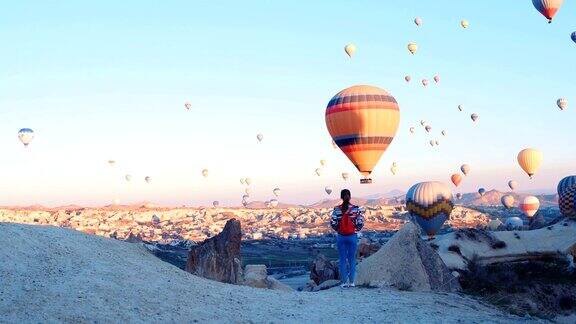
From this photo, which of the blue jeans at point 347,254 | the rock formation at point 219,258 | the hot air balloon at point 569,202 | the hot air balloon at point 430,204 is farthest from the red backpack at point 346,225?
the hot air balloon at point 569,202

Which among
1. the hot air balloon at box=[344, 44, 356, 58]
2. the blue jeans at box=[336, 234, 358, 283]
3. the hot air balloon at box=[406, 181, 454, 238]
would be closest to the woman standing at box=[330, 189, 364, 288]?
the blue jeans at box=[336, 234, 358, 283]

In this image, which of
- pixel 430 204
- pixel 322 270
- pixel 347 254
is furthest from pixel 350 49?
pixel 347 254

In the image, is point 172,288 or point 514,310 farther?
point 514,310

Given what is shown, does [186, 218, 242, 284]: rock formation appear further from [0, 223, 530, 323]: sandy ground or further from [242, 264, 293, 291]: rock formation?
[0, 223, 530, 323]: sandy ground

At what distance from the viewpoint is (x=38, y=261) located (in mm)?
10820

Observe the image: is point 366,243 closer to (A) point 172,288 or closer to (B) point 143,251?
(B) point 143,251

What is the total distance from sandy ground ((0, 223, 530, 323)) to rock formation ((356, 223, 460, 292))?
5.33 ft

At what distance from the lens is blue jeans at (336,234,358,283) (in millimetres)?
13680

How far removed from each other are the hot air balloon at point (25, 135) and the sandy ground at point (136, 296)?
4802cm

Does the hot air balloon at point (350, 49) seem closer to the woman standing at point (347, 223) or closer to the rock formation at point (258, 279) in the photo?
the rock formation at point (258, 279)

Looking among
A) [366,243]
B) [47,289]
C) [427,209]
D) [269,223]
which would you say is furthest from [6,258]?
[269,223]

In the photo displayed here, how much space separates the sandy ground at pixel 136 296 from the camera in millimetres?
9383

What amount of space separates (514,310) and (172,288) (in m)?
7.59

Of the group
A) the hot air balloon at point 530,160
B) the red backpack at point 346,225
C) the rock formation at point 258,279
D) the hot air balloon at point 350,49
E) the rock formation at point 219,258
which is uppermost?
the hot air balloon at point 350,49
